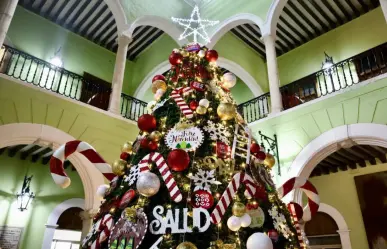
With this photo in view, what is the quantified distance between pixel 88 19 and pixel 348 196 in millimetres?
10095

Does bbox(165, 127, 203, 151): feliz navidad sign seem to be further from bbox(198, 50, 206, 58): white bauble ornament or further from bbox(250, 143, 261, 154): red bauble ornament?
bbox(198, 50, 206, 58): white bauble ornament

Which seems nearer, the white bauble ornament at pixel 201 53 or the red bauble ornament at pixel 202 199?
the red bauble ornament at pixel 202 199

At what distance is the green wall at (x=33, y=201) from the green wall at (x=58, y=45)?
11.1 feet

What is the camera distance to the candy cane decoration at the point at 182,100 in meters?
2.59

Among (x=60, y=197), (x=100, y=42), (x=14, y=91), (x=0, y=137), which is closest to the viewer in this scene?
(x=0, y=137)

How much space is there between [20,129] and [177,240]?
494 centimetres

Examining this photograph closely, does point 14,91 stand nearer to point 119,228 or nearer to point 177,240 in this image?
point 119,228

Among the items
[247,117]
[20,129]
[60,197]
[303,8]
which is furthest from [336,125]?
[60,197]

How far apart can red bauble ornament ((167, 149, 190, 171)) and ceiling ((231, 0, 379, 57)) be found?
8.91m

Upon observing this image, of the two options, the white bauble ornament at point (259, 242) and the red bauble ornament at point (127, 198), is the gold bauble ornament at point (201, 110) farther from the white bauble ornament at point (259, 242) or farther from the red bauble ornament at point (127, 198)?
the white bauble ornament at point (259, 242)

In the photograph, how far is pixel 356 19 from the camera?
941 centimetres

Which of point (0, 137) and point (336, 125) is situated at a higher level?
point (336, 125)

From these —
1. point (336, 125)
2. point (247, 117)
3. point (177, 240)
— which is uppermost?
point (247, 117)

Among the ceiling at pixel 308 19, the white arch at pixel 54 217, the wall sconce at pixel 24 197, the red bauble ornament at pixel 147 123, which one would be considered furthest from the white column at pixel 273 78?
the wall sconce at pixel 24 197
